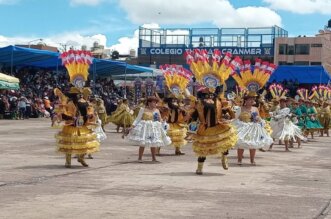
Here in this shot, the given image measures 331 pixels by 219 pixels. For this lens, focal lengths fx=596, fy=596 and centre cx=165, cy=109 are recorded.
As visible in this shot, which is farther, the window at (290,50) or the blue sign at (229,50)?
the window at (290,50)

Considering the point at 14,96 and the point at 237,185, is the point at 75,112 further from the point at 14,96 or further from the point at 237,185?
the point at 14,96

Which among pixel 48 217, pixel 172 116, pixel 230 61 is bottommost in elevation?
pixel 48 217

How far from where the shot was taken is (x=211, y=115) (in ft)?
38.3

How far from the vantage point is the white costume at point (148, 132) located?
13.8 m

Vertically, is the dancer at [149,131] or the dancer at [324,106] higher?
the dancer at [324,106]

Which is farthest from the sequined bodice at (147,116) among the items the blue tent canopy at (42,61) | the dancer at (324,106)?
the blue tent canopy at (42,61)

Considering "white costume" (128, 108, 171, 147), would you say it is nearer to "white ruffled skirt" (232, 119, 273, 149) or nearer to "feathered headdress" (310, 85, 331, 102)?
"white ruffled skirt" (232, 119, 273, 149)

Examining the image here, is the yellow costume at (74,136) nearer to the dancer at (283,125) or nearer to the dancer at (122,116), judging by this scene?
the dancer at (283,125)

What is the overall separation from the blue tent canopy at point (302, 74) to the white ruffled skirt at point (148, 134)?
34.7 metres

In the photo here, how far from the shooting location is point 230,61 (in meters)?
12.5

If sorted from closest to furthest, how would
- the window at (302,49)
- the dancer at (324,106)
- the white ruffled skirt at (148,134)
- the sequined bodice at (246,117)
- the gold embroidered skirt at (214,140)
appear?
the gold embroidered skirt at (214,140), the white ruffled skirt at (148,134), the sequined bodice at (246,117), the dancer at (324,106), the window at (302,49)

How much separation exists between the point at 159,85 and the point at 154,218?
3158 centimetres

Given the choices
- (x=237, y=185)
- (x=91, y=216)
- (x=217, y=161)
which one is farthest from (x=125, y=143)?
(x=91, y=216)

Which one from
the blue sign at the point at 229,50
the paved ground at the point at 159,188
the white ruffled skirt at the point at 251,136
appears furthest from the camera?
the blue sign at the point at 229,50
